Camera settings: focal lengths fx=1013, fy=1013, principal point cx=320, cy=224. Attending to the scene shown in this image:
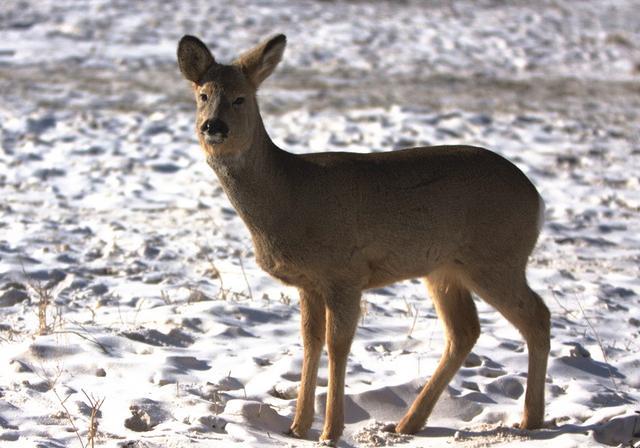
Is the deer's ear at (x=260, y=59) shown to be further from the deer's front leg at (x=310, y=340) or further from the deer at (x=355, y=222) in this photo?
the deer's front leg at (x=310, y=340)

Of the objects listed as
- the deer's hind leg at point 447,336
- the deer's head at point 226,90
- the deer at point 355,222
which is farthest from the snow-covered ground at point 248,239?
the deer's head at point 226,90

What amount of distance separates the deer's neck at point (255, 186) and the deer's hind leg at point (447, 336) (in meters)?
1.01

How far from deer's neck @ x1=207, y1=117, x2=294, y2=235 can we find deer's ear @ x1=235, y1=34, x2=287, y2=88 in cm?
31

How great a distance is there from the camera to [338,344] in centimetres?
541

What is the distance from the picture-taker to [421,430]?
225 inches

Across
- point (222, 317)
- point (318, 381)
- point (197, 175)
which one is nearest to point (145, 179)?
point (197, 175)

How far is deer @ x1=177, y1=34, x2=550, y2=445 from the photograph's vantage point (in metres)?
5.38

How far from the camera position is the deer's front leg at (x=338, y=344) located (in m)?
5.38

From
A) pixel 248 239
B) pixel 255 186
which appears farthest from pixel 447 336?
pixel 248 239

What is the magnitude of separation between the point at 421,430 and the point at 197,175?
6.17m

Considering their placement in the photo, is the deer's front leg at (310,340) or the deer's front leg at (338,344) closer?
the deer's front leg at (338,344)

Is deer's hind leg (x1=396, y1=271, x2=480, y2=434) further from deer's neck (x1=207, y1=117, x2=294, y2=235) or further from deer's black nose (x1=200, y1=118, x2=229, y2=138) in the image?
deer's black nose (x1=200, y1=118, x2=229, y2=138)

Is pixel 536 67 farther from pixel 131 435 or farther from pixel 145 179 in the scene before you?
pixel 131 435

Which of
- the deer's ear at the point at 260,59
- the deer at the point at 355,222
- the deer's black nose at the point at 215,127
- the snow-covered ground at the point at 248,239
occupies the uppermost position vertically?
the deer's ear at the point at 260,59
